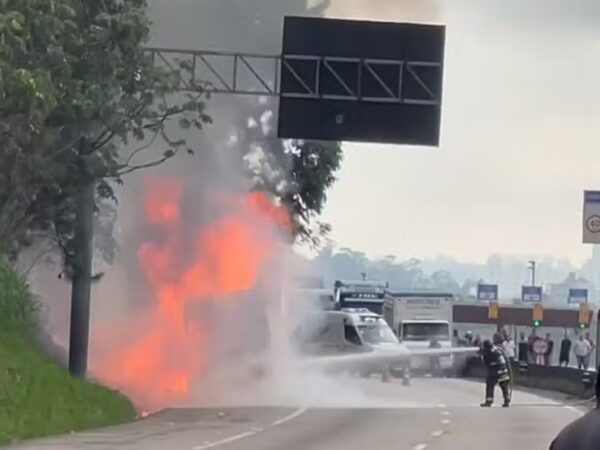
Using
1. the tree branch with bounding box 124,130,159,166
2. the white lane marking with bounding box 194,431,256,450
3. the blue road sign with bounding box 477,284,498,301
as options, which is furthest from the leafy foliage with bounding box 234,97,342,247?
the blue road sign with bounding box 477,284,498,301

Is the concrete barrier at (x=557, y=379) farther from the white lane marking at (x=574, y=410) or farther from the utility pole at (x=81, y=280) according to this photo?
the utility pole at (x=81, y=280)

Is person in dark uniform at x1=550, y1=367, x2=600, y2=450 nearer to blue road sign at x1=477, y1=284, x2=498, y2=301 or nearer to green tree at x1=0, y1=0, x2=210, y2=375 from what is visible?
green tree at x1=0, y1=0, x2=210, y2=375

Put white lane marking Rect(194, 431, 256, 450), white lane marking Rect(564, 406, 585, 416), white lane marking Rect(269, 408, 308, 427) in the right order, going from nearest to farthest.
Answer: white lane marking Rect(194, 431, 256, 450) < white lane marking Rect(269, 408, 308, 427) < white lane marking Rect(564, 406, 585, 416)

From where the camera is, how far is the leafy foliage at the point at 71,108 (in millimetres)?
22297

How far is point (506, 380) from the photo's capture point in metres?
31.6

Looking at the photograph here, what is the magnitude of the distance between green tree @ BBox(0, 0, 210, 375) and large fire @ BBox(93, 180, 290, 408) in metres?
4.37

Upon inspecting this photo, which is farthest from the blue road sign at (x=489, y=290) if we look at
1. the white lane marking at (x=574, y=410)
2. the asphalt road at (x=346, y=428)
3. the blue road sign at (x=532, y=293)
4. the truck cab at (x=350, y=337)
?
the white lane marking at (x=574, y=410)

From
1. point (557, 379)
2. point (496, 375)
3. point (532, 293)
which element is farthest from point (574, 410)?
point (532, 293)

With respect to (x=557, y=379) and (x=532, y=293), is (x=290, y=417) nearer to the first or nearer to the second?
(x=557, y=379)

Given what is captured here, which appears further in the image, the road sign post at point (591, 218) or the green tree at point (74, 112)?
the road sign post at point (591, 218)

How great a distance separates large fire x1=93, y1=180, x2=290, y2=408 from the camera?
3419 cm

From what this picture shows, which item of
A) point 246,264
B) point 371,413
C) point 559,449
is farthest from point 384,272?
point 559,449

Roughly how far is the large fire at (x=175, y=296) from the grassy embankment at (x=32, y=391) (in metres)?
4.21

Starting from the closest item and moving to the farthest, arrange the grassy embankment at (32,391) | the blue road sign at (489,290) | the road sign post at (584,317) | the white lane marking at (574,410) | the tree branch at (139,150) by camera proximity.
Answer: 1. the grassy embankment at (32,391)
2. the white lane marking at (574,410)
3. the tree branch at (139,150)
4. the road sign post at (584,317)
5. the blue road sign at (489,290)
